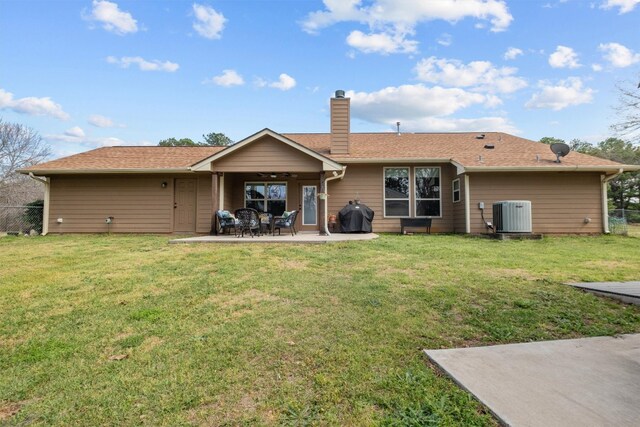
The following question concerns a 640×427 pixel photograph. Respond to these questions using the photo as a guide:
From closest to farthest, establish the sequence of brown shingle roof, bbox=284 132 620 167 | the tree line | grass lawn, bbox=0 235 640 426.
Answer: grass lawn, bbox=0 235 640 426
brown shingle roof, bbox=284 132 620 167
the tree line

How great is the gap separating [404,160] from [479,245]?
432 centimetres

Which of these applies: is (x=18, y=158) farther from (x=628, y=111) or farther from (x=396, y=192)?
(x=628, y=111)

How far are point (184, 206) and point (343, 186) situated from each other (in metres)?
5.64

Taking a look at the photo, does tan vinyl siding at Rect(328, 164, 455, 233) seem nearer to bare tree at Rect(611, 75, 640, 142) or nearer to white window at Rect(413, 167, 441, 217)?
white window at Rect(413, 167, 441, 217)

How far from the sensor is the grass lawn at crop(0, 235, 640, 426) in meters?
1.84

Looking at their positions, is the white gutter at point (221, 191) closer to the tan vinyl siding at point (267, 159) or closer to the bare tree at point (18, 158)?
the tan vinyl siding at point (267, 159)

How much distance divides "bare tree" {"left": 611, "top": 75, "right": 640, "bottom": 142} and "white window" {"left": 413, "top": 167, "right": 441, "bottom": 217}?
218 inches

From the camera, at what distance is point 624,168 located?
10430 millimetres

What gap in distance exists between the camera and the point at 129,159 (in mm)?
12422

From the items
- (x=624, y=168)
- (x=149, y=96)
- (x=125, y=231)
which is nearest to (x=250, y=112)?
(x=149, y=96)

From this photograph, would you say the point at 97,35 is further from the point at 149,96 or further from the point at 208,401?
the point at 208,401

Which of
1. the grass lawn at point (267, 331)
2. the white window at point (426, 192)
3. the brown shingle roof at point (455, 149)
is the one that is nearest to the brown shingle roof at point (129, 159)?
the brown shingle roof at point (455, 149)

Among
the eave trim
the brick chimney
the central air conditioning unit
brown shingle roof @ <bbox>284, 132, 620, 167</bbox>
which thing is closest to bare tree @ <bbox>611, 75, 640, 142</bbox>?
brown shingle roof @ <bbox>284, 132, 620, 167</bbox>

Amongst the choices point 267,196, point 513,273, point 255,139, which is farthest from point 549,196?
point 255,139
